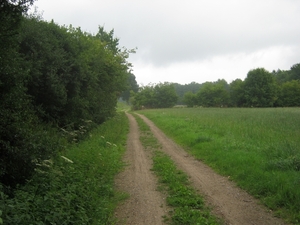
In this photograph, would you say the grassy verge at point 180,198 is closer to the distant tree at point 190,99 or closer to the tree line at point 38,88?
the tree line at point 38,88

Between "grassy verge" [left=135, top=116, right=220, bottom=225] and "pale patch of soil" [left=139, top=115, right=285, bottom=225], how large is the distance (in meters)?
0.27

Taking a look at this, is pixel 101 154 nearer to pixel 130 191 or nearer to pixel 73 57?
pixel 130 191

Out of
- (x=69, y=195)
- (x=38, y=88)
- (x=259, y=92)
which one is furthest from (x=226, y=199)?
(x=259, y=92)

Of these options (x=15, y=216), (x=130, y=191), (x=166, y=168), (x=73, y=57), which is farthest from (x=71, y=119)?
(x=15, y=216)

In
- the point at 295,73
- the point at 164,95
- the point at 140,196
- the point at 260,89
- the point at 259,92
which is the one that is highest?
the point at 295,73

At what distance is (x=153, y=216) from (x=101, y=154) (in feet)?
19.8

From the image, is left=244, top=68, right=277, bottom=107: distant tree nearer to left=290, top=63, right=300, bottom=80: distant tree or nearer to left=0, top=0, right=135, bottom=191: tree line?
left=290, top=63, right=300, bottom=80: distant tree

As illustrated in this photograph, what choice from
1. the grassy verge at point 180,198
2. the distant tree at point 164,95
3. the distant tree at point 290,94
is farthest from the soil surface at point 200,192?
the distant tree at point 164,95

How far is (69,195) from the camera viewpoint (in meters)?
5.80

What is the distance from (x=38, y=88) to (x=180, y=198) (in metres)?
8.72

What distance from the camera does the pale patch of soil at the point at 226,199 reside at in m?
5.84

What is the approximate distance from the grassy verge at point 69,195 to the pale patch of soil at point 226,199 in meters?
2.47

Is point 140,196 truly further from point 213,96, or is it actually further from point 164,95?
point 213,96

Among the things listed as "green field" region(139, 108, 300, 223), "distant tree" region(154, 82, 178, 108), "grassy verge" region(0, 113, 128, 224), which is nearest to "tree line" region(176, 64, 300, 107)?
"distant tree" region(154, 82, 178, 108)
